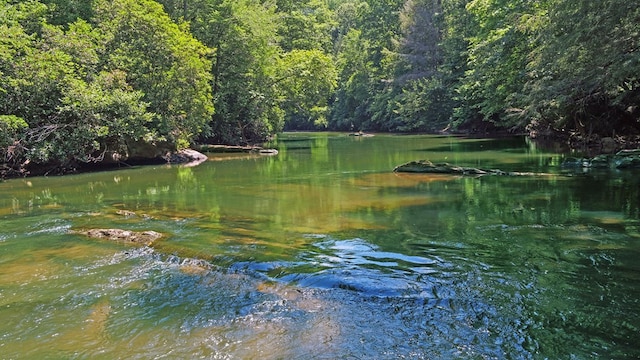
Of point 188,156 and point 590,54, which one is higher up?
point 590,54

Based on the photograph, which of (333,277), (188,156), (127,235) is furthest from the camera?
(188,156)

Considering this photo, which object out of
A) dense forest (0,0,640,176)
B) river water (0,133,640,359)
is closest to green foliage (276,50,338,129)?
dense forest (0,0,640,176)

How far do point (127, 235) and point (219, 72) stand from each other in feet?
81.1

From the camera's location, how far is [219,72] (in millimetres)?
32312

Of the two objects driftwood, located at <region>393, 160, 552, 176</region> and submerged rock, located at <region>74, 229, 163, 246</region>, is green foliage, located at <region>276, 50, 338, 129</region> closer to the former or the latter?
driftwood, located at <region>393, 160, 552, 176</region>

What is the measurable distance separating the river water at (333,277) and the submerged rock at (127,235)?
243mm

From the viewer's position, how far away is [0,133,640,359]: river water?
4723 mm

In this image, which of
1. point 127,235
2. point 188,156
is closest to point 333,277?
point 127,235

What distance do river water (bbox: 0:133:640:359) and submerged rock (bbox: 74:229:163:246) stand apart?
24cm

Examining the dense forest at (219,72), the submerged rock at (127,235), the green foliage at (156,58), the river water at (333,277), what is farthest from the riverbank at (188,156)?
the submerged rock at (127,235)

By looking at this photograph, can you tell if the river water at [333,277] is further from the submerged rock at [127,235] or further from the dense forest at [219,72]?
the dense forest at [219,72]

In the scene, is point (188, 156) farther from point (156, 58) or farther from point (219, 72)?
point (219, 72)

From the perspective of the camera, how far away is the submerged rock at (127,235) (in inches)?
342

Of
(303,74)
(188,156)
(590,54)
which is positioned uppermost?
(303,74)
